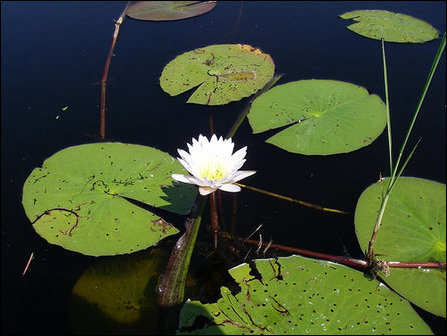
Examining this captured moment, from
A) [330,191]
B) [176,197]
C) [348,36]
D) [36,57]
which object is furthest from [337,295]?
[36,57]

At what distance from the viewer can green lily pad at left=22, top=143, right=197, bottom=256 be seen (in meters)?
2.18

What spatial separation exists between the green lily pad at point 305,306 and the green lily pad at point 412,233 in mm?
134

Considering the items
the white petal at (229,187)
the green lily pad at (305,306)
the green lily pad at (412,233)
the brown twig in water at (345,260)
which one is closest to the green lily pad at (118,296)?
the green lily pad at (305,306)

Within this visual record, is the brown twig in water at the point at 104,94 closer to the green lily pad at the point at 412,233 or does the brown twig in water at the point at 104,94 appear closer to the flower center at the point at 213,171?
the flower center at the point at 213,171

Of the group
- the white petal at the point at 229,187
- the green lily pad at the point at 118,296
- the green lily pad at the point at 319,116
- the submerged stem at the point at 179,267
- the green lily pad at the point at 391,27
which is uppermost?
the green lily pad at the point at 391,27

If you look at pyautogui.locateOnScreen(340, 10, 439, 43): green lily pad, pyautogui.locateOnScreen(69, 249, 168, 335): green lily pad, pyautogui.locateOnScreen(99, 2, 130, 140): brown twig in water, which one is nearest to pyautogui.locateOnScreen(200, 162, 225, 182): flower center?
pyautogui.locateOnScreen(69, 249, 168, 335): green lily pad

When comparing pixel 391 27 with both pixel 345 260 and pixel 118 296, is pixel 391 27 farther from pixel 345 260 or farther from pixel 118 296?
pixel 118 296

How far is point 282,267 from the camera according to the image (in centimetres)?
191

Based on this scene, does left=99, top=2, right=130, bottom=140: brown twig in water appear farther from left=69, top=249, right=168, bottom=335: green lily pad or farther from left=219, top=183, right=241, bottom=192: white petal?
left=219, top=183, right=241, bottom=192: white petal

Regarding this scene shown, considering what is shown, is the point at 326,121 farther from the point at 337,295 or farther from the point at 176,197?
the point at 337,295

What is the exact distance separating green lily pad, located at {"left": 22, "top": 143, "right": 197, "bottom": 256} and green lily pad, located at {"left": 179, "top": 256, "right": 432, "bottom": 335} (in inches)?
23.0

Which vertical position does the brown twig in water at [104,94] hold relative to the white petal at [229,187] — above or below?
below

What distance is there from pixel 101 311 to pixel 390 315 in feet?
4.56

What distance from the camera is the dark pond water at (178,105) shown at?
7.43 feet
